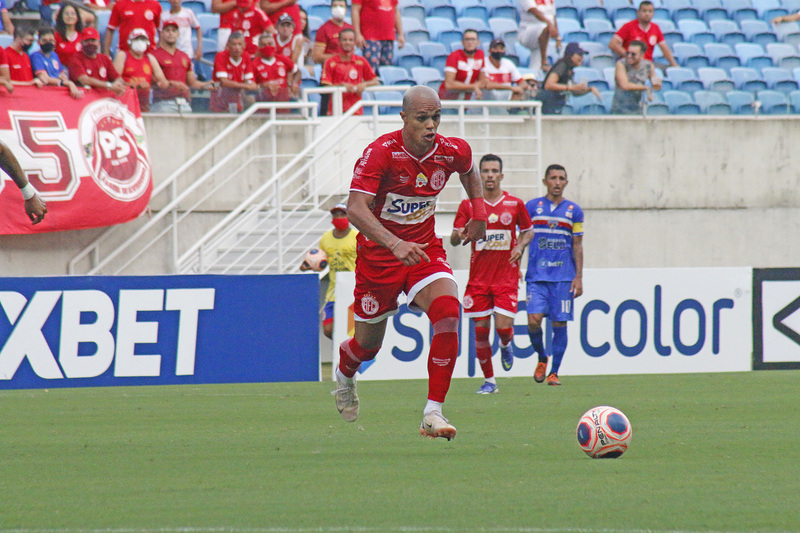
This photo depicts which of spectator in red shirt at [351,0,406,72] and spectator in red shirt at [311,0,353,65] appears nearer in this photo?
spectator in red shirt at [311,0,353,65]

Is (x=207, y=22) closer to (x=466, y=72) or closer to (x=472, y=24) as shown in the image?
(x=466, y=72)

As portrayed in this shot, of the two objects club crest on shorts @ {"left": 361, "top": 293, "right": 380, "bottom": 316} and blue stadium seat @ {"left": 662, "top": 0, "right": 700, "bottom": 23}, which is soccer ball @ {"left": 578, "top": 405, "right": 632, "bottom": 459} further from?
blue stadium seat @ {"left": 662, "top": 0, "right": 700, "bottom": 23}

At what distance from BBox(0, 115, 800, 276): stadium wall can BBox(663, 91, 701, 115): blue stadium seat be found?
0.15 metres

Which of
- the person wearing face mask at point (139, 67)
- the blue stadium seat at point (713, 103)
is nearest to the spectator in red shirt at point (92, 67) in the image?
the person wearing face mask at point (139, 67)

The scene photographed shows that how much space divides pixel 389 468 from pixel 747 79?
1571cm

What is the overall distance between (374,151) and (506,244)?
4757 millimetres

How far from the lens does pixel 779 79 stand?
793 inches

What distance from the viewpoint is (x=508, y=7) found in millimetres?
20328

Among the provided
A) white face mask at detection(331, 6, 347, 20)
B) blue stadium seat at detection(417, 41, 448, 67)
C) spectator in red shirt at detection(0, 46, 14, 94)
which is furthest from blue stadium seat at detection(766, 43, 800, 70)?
spectator in red shirt at detection(0, 46, 14, 94)

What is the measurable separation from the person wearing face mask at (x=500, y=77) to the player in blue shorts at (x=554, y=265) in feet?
15.7

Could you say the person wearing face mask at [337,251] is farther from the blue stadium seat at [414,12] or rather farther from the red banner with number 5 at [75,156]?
the blue stadium seat at [414,12]

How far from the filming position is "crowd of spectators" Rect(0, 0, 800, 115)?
14.6 m

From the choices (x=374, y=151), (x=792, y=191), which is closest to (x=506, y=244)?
(x=374, y=151)

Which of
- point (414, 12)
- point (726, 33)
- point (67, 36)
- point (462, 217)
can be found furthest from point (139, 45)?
point (726, 33)
